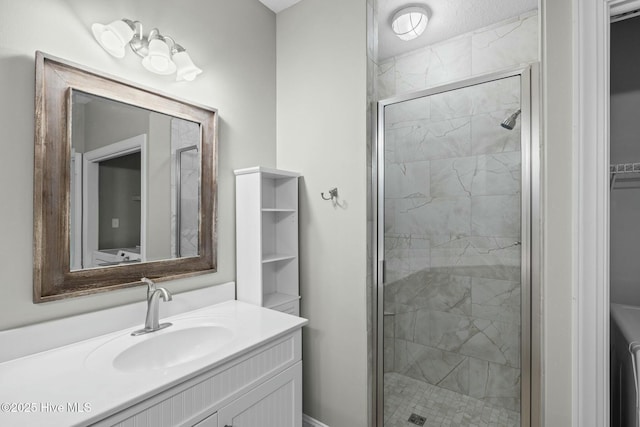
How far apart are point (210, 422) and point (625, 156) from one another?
2246 mm

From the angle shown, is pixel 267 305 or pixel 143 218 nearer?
pixel 143 218

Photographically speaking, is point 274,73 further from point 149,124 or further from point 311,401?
point 311,401

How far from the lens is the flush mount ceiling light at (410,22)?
6.23 ft

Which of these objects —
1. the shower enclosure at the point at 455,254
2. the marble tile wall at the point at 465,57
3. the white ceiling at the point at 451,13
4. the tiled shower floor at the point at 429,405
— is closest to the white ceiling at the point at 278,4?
the white ceiling at the point at 451,13

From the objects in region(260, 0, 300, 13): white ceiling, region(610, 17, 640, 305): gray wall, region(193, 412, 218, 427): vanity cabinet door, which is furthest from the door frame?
region(610, 17, 640, 305): gray wall

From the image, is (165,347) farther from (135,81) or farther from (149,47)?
(149,47)

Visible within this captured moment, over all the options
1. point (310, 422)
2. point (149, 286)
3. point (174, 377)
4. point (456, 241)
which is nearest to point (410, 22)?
point (456, 241)

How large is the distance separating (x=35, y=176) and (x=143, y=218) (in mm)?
399

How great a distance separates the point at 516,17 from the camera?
1.94 metres

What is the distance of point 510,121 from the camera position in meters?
1.40

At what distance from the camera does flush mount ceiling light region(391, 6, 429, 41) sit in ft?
6.23

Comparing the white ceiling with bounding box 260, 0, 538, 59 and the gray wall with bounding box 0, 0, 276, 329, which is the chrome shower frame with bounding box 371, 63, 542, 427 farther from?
the gray wall with bounding box 0, 0, 276, 329

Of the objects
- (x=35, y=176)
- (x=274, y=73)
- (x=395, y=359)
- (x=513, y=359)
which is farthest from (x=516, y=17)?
(x=35, y=176)

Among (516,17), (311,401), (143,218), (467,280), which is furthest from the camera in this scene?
(516,17)
